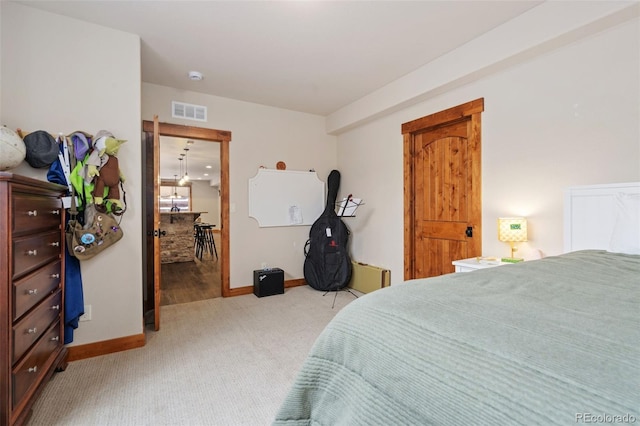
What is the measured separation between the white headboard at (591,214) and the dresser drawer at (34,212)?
3.42m

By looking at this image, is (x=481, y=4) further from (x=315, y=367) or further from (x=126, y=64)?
(x=126, y=64)

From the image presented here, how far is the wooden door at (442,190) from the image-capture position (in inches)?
120

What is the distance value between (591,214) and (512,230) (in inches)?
19.5

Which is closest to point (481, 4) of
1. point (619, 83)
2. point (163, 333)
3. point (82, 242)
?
point (619, 83)

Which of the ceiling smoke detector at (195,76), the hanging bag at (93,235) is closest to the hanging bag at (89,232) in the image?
the hanging bag at (93,235)

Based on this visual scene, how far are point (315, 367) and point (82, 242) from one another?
2.16 metres

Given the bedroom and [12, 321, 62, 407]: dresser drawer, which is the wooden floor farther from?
[12, 321, 62, 407]: dresser drawer

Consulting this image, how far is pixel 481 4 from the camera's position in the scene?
2.30m

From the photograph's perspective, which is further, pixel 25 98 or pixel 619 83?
pixel 25 98

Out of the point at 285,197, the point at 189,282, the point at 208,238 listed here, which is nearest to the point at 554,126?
the point at 285,197

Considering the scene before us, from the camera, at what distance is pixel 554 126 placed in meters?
2.42

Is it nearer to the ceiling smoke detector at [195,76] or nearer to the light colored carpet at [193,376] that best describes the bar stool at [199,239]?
the light colored carpet at [193,376]

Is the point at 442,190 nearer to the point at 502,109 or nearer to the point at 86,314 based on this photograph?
the point at 502,109

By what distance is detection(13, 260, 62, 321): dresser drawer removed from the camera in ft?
4.99
